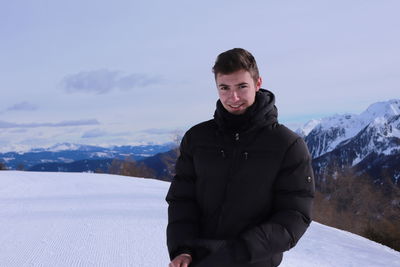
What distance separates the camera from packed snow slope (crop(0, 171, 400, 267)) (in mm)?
3904

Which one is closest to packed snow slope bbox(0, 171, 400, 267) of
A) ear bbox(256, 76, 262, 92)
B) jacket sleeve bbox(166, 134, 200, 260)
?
jacket sleeve bbox(166, 134, 200, 260)

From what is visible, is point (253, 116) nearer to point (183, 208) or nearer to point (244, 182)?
point (244, 182)

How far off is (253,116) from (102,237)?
3.60m

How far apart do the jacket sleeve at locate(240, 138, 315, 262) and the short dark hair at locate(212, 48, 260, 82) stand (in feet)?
1.09

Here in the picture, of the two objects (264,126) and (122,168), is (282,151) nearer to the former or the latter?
(264,126)

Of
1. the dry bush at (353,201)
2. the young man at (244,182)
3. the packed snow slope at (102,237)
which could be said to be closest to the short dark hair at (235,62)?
the young man at (244,182)

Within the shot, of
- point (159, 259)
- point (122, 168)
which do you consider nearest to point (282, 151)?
point (159, 259)

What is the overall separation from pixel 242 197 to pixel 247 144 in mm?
199

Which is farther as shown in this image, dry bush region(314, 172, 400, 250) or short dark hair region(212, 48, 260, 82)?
dry bush region(314, 172, 400, 250)

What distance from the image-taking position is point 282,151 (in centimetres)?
145

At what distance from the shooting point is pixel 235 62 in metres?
1.43

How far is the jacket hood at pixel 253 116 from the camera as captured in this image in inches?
58.2

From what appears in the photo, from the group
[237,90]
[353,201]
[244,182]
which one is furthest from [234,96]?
[353,201]

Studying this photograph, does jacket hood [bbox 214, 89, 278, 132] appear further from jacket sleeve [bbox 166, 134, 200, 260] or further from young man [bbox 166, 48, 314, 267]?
jacket sleeve [bbox 166, 134, 200, 260]
